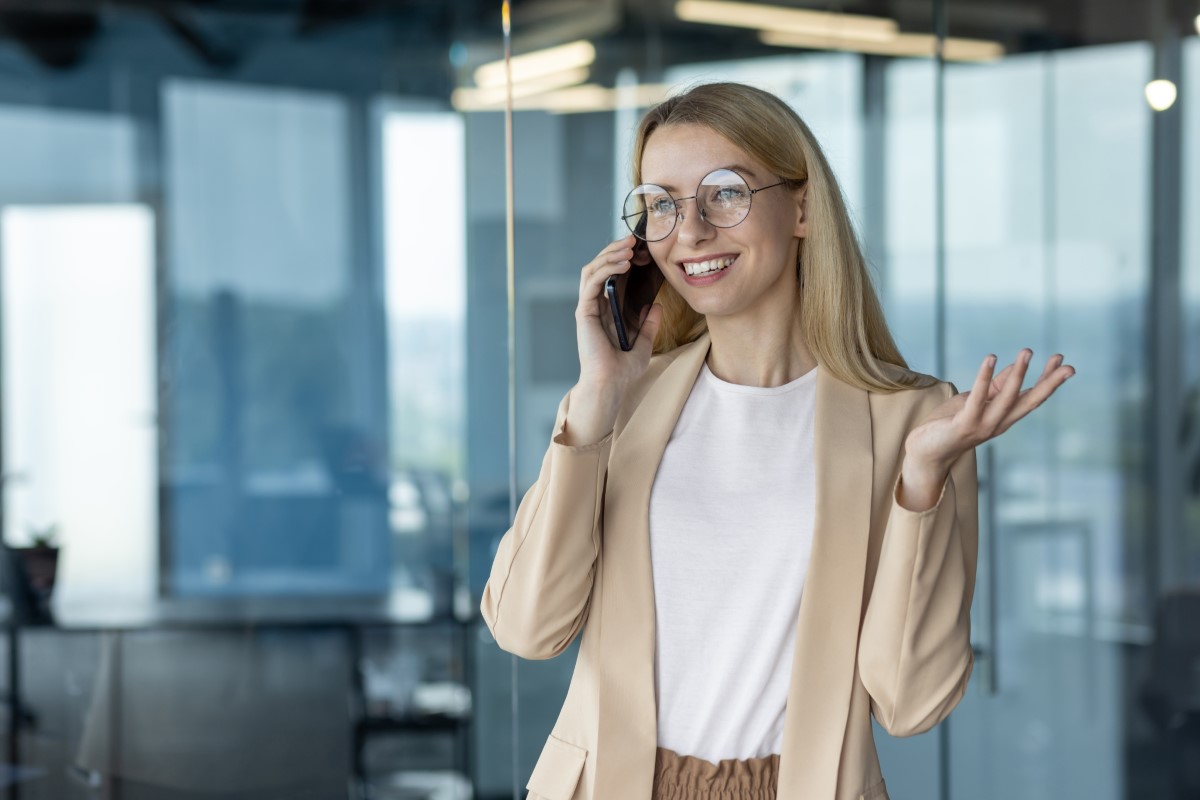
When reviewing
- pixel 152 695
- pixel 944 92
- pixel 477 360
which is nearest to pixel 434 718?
pixel 152 695

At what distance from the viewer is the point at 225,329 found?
3.13 meters

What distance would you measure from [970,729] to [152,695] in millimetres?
2088

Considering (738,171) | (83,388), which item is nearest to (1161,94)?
(738,171)

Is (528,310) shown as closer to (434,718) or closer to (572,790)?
(434,718)

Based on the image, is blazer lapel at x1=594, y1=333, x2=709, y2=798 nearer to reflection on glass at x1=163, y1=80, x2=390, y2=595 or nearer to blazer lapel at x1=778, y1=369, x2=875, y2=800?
blazer lapel at x1=778, y1=369, x2=875, y2=800

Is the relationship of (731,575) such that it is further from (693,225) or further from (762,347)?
(693,225)

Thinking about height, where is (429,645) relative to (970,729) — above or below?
above

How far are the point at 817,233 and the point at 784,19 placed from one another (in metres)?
1.96

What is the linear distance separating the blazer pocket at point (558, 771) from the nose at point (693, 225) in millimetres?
607

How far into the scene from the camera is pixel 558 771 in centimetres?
148

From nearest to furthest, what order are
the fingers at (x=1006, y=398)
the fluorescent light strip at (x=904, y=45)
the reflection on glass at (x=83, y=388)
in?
1. the fingers at (x=1006, y=398)
2. the reflection on glass at (x=83, y=388)
3. the fluorescent light strip at (x=904, y=45)

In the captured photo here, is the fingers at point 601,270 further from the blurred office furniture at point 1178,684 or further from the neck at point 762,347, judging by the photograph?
the blurred office furniture at point 1178,684

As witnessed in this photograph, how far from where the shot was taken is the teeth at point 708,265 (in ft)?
4.78

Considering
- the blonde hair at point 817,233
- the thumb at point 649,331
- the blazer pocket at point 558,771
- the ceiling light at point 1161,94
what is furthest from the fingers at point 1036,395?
the ceiling light at point 1161,94
